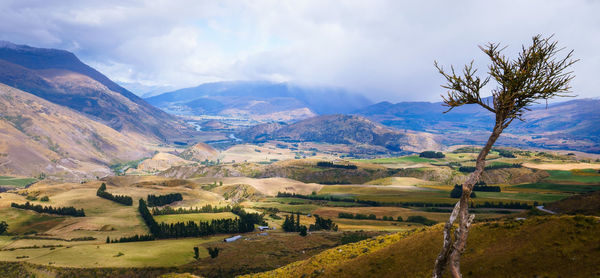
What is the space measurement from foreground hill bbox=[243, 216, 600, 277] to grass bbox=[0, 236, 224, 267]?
6729 centimetres

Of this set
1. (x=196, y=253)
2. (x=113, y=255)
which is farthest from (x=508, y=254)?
(x=113, y=255)

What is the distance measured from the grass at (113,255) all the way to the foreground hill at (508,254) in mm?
67293

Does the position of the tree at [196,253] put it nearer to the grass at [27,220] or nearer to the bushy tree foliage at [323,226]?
the bushy tree foliage at [323,226]

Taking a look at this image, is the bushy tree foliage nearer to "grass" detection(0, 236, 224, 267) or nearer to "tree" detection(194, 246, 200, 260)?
"grass" detection(0, 236, 224, 267)

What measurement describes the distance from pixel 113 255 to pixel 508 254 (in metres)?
108

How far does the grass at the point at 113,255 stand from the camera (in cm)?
9669

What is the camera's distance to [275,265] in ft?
303

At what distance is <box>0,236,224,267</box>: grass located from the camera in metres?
96.7

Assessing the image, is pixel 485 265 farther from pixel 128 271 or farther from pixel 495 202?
pixel 495 202

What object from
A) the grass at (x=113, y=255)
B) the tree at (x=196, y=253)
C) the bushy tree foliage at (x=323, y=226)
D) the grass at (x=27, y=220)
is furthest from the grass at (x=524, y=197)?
the grass at (x=27, y=220)

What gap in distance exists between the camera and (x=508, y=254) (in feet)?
110

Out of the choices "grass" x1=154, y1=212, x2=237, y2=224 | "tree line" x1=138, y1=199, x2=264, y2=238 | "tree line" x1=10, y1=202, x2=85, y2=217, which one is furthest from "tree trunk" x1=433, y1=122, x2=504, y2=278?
"tree line" x1=10, y1=202, x2=85, y2=217

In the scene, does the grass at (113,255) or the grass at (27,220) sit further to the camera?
the grass at (27,220)

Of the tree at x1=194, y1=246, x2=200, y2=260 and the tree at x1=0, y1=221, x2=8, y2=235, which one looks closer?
the tree at x1=194, y1=246, x2=200, y2=260
